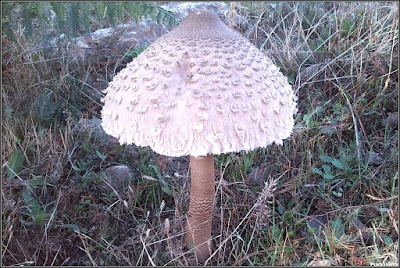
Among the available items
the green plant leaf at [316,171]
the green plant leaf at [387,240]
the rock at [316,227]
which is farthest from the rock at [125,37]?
the green plant leaf at [387,240]

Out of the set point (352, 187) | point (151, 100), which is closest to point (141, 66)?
point (151, 100)

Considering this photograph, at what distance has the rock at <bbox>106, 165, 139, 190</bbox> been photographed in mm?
2170

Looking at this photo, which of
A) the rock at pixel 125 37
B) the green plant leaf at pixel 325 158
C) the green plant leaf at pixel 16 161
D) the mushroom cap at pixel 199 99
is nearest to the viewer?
the mushroom cap at pixel 199 99

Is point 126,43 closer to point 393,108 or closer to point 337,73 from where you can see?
point 337,73

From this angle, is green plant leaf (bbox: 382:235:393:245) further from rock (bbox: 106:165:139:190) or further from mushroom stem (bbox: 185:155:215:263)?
rock (bbox: 106:165:139:190)

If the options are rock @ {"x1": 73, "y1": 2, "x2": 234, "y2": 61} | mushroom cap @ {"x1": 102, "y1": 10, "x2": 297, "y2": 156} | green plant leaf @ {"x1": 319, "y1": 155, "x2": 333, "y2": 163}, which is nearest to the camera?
mushroom cap @ {"x1": 102, "y1": 10, "x2": 297, "y2": 156}

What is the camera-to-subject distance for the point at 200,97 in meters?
1.33

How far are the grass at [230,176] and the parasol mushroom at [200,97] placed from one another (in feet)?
1.70

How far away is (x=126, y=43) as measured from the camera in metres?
3.11

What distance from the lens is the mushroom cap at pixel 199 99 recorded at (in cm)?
132

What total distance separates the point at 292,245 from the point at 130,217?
849 mm

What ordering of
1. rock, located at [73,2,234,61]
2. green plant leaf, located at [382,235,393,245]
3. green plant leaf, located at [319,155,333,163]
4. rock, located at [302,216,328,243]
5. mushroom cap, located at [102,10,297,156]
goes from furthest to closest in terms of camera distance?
Answer: rock, located at [73,2,234,61], green plant leaf, located at [319,155,333,163], rock, located at [302,216,328,243], green plant leaf, located at [382,235,393,245], mushroom cap, located at [102,10,297,156]

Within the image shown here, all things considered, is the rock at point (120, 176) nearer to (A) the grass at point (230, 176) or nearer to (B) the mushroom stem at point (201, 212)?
(A) the grass at point (230, 176)

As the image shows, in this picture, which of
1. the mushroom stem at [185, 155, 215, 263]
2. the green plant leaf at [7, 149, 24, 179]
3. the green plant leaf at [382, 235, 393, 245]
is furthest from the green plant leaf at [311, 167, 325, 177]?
the green plant leaf at [7, 149, 24, 179]
